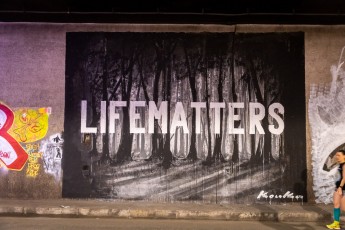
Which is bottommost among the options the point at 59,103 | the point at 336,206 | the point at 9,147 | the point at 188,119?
the point at 336,206

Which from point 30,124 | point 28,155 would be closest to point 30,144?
point 28,155

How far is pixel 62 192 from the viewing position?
12.6 meters

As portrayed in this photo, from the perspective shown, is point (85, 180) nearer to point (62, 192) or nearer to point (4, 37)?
point (62, 192)

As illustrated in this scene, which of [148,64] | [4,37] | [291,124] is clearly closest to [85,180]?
[148,64]

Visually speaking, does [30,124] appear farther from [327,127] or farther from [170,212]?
[327,127]

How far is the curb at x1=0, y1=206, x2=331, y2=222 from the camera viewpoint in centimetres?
1070

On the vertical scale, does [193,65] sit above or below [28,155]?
above

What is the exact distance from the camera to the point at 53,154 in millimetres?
12750

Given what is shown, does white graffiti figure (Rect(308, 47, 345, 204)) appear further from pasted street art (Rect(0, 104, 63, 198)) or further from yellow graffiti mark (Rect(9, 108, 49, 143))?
yellow graffiti mark (Rect(9, 108, 49, 143))

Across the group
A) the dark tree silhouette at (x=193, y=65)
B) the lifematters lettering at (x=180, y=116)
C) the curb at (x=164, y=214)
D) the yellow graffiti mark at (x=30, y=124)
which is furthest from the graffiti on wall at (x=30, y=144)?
Answer: the dark tree silhouette at (x=193, y=65)

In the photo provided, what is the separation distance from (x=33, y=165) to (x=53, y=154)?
0.63 meters

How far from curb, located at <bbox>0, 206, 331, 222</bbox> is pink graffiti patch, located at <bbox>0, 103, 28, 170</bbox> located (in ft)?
6.43

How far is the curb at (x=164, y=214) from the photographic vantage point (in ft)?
35.1
